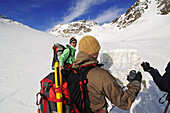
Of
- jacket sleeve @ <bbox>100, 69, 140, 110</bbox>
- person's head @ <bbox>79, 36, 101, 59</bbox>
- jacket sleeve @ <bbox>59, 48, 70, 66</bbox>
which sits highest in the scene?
person's head @ <bbox>79, 36, 101, 59</bbox>

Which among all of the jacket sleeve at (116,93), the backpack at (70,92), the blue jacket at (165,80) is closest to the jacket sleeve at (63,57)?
the backpack at (70,92)

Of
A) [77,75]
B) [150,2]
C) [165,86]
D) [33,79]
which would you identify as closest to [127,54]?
[165,86]

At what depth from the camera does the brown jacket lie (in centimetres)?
98

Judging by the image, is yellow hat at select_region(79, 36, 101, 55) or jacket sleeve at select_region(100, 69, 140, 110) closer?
jacket sleeve at select_region(100, 69, 140, 110)

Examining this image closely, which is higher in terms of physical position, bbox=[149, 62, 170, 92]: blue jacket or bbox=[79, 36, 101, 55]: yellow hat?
bbox=[79, 36, 101, 55]: yellow hat

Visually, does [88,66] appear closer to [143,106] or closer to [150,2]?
[143,106]

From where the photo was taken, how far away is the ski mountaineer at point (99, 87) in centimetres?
99

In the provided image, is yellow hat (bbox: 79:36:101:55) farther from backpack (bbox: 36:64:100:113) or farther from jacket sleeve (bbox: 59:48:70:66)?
jacket sleeve (bbox: 59:48:70:66)

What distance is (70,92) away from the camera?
3.42 ft

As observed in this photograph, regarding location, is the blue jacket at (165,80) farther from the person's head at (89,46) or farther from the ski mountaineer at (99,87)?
the person's head at (89,46)

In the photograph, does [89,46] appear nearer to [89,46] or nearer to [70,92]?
[89,46]

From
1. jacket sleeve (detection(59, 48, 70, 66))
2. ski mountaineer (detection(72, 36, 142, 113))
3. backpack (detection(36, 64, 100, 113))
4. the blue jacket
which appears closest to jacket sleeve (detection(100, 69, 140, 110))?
ski mountaineer (detection(72, 36, 142, 113))

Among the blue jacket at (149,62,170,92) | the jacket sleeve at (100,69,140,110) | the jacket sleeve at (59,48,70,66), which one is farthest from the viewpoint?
the jacket sleeve at (59,48,70,66)

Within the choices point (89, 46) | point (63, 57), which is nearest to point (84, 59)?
point (89, 46)
